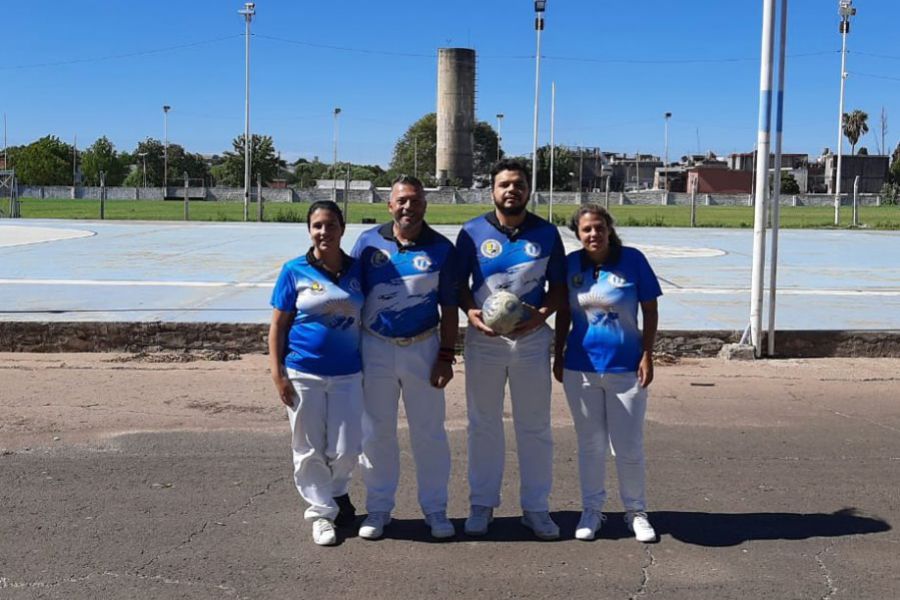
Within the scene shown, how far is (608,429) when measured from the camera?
545cm

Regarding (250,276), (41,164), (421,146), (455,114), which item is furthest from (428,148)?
(250,276)

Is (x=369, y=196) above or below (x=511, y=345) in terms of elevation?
above

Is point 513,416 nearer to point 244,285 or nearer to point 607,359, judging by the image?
point 607,359

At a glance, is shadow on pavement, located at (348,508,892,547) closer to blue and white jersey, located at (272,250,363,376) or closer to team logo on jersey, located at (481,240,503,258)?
blue and white jersey, located at (272,250,363,376)

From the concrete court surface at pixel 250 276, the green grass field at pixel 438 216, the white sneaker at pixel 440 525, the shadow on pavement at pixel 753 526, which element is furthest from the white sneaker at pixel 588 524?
the green grass field at pixel 438 216

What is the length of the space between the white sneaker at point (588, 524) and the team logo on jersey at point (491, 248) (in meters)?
1.46

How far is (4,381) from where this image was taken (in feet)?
30.8

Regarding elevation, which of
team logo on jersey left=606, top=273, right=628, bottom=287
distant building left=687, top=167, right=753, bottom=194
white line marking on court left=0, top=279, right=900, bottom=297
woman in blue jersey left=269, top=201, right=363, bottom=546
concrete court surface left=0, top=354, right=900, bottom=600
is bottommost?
concrete court surface left=0, top=354, right=900, bottom=600

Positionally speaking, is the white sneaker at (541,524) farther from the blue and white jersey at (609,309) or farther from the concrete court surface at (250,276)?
the concrete court surface at (250,276)

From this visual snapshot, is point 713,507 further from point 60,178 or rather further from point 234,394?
point 60,178

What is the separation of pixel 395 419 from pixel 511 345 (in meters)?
0.74

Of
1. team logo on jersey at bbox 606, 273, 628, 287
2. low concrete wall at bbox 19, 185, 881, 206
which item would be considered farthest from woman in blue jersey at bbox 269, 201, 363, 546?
low concrete wall at bbox 19, 185, 881, 206

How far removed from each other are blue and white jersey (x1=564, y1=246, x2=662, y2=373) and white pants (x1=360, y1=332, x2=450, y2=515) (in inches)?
30.7

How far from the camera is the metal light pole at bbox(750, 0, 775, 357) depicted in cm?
1043
